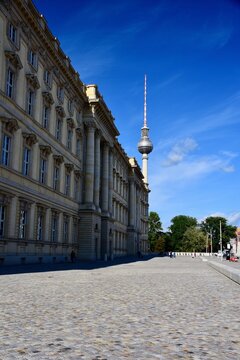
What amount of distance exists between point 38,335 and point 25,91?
26653mm

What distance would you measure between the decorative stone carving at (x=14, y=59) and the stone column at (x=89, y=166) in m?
18.9

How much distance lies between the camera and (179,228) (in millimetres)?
144250

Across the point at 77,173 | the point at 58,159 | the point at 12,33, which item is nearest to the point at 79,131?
the point at 77,173

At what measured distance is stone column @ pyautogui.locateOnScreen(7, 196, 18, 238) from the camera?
27.6 meters

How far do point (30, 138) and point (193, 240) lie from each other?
361 ft

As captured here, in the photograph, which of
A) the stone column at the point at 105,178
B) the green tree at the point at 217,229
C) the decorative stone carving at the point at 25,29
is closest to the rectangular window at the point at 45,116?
the decorative stone carving at the point at 25,29

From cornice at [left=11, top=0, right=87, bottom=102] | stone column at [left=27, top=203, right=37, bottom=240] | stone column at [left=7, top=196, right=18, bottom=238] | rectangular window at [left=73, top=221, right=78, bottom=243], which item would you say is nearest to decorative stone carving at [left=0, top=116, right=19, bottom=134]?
stone column at [left=7, top=196, right=18, bottom=238]

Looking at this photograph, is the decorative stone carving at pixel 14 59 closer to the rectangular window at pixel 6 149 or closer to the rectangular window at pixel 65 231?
the rectangular window at pixel 6 149

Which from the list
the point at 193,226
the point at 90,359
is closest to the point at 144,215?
the point at 193,226

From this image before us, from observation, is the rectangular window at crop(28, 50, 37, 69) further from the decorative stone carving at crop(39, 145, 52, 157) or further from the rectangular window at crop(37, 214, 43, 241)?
the rectangular window at crop(37, 214, 43, 241)

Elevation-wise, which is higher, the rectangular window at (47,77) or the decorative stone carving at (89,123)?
the rectangular window at (47,77)

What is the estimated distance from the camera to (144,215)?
105 m

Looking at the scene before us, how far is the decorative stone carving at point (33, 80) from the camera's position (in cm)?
3126

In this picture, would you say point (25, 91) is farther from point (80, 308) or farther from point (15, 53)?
point (80, 308)
